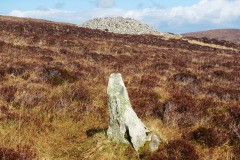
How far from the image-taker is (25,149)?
→ 3.05 m

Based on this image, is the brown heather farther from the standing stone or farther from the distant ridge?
the distant ridge

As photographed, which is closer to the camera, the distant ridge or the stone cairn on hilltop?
the stone cairn on hilltop

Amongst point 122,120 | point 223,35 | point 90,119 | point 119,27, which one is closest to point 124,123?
point 122,120

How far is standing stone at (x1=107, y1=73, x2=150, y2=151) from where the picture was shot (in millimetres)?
3357

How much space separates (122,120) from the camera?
341cm

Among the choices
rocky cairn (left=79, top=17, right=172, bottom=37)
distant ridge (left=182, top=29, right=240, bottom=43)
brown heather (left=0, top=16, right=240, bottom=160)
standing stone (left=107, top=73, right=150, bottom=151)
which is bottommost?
brown heather (left=0, top=16, right=240, bottom=160)

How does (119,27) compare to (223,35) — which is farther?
(223,35)

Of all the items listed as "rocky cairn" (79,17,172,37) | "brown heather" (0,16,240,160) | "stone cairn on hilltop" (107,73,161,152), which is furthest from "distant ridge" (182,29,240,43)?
"stone cairn on hilltop" (107,73,161,152)

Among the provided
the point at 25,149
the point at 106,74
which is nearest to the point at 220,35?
the point at 106,74

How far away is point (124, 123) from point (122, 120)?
0.07m

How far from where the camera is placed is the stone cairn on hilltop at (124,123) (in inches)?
132

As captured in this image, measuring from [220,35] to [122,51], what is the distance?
9515 centimetres

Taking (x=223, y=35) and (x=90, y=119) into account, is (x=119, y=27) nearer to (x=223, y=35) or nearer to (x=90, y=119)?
(x=90, y=119)

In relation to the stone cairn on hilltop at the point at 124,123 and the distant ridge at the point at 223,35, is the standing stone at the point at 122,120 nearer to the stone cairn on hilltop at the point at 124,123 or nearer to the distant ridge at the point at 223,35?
the stone cairn on hilltop at the point at 124,123
